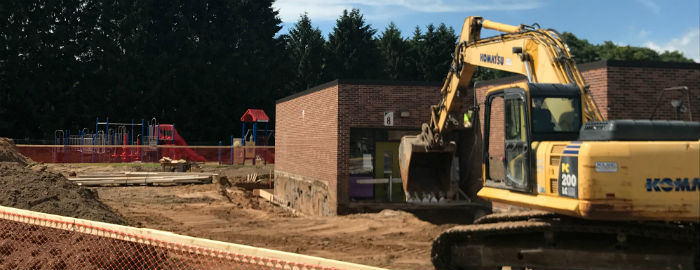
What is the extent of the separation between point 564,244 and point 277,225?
10.1 meters

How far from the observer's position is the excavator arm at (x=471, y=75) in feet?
32.6

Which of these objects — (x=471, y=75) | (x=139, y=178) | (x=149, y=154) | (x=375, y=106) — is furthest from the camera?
(x=149, y=154)

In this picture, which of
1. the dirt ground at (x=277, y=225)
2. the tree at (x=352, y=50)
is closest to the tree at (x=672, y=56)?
the tree at (x=352, y=50)

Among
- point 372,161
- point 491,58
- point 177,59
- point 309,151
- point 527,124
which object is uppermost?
point 177,59

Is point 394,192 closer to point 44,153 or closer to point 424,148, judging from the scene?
point 424,148

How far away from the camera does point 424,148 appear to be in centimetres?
1622

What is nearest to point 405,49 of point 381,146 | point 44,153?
A: point 44,153

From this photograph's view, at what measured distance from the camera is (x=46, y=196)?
43.0 feet

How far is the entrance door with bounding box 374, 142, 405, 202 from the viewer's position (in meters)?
19.2

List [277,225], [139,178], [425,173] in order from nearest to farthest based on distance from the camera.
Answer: [277,225] → [425,173] → [139,178]

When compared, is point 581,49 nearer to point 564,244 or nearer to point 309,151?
point 309,151

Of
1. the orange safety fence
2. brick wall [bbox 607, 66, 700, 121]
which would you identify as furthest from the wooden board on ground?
brick wall [bbox 607, 66, 700, 121]

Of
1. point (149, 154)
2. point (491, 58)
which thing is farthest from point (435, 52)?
point (491, 58)

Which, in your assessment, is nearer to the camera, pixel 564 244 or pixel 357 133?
pixel 564 244
